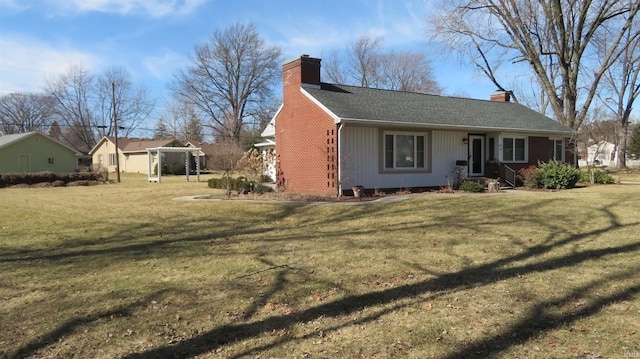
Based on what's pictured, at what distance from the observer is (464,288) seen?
5070 mm

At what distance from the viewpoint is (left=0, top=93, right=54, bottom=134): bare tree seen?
62.9 meters

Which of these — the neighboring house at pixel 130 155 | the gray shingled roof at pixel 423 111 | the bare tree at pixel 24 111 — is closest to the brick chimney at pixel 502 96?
the gray shingled roof at pixel 423 111

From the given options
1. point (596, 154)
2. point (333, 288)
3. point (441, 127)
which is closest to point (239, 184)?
point (441, 127)

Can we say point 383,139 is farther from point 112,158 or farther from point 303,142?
point 112,158

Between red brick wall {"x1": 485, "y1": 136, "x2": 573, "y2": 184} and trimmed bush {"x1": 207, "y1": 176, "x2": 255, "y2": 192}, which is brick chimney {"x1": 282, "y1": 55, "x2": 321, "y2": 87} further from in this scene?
red brick wall {"x1": 485, "y1": 136, "x2": 573, "y2": 184}

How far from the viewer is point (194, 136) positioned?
195 feet

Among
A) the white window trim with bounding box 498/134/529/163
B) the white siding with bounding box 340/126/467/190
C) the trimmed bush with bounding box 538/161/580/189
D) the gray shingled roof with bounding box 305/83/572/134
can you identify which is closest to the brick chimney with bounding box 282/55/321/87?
the gray shingled roof with bounding box 305/83/572/134

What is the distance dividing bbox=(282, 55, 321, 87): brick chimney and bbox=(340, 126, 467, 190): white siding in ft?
9.63

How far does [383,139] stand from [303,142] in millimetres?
2938

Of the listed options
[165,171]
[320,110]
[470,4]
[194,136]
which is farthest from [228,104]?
[320,110]

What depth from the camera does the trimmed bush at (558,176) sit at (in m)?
17.1

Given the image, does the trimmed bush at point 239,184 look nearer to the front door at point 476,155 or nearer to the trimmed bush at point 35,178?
the front door at point 476,155

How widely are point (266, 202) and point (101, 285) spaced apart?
25.5ft

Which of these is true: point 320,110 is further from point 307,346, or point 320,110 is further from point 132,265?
point 307,346
